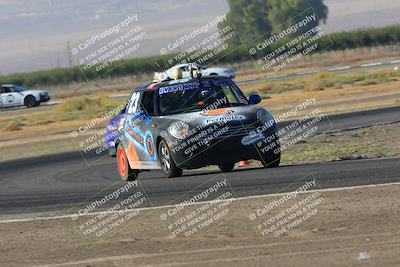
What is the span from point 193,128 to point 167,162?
822 mm

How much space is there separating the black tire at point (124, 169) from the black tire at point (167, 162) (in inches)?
51.2

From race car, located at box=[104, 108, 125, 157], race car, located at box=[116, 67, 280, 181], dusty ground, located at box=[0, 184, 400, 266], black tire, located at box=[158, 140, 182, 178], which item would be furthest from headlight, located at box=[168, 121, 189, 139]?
race car, located at box=[104, 108, 125, 157]

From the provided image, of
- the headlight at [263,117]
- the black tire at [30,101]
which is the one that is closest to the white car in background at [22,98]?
the black tire at [30,101]

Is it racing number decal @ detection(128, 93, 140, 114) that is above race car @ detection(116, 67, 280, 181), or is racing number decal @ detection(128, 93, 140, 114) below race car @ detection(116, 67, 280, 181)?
above

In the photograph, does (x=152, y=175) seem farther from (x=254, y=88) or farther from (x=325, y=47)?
(x=325, y=47)

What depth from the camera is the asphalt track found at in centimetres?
1353

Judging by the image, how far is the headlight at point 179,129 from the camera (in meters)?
15.0

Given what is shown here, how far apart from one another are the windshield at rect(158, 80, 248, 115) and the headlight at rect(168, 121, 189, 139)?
0.65 m

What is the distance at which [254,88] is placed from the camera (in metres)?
51.1

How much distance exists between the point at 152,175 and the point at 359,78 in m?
32.7

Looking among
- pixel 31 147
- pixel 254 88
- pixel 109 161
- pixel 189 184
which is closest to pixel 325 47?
pixel 254 88

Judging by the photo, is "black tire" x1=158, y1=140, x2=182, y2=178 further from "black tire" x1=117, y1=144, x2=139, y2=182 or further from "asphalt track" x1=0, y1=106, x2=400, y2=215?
"black tire" x1=117, y1=144, x2=139, y2=182

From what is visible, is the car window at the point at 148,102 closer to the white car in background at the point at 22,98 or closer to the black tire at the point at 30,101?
the white car in background at the point at 22,98

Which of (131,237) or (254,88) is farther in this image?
(254,88)
